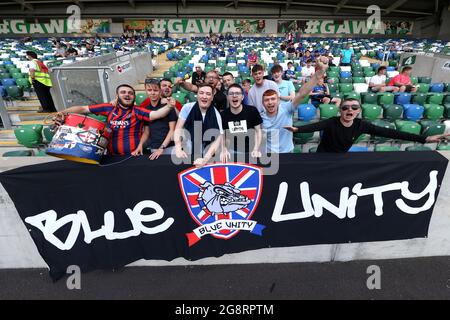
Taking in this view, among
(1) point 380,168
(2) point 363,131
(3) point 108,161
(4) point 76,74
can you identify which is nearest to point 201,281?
(3) point 108,161

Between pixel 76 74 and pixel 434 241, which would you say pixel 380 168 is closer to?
pixel 434 241

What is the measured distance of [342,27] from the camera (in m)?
37.2

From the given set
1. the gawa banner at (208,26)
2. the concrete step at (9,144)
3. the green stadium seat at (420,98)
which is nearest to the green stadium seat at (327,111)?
the green stadium seat at (420,98)

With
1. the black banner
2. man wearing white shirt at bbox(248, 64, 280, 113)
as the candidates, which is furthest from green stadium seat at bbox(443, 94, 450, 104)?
man wearing white shirt at bbox(248, 64, 280, 113)

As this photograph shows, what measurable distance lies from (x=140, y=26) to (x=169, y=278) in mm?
41972

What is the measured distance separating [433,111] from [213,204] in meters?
5.88

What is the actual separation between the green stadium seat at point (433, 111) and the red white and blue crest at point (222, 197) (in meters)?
5.41

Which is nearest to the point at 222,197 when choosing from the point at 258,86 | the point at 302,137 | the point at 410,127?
the point at 258,86

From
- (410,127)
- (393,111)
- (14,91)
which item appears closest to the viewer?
(410,127)

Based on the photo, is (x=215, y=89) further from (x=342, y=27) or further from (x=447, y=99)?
(x=342, y=27)

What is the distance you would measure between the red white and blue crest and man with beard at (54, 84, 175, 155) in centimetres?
83

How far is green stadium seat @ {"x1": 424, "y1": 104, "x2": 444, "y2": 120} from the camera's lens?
571cm

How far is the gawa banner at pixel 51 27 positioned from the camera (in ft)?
119

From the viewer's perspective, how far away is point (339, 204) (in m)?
2.62
